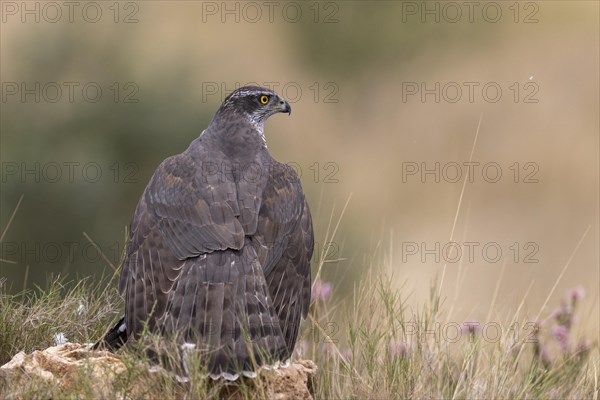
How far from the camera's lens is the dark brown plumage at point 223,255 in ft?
20.9

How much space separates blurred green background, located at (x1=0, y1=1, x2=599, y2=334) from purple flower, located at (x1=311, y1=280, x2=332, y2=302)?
1.37 m

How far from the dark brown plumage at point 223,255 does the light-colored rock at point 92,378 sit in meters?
0.15

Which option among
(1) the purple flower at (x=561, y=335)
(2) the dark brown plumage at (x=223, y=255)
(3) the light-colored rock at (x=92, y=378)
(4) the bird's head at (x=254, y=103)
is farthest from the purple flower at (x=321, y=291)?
(1) the purple flower at (x=561, y=335)

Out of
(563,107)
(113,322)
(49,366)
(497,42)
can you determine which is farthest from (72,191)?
(497,42)

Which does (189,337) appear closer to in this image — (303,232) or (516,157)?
(303,232)

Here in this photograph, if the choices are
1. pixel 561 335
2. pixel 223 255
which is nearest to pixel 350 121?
pixel 561 335

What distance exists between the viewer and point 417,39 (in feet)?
75.7

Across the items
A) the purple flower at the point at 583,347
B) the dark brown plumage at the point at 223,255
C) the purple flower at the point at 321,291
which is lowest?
the purple flower at the point at 583,347

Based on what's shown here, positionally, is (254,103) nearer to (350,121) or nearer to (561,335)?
(561,335)

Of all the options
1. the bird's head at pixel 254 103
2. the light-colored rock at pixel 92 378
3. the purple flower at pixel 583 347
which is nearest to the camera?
the light-colored rock at pixel 92 378

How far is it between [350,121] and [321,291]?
1162 cm

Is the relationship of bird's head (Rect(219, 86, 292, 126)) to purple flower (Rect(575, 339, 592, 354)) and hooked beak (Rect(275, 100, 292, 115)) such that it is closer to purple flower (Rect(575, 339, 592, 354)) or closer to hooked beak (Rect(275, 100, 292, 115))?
hooked beak (Rect(275, 100, 292, 115))

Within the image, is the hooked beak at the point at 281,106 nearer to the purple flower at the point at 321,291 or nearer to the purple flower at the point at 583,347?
the purple flower at the point at 321,291

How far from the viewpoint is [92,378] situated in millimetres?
6125
